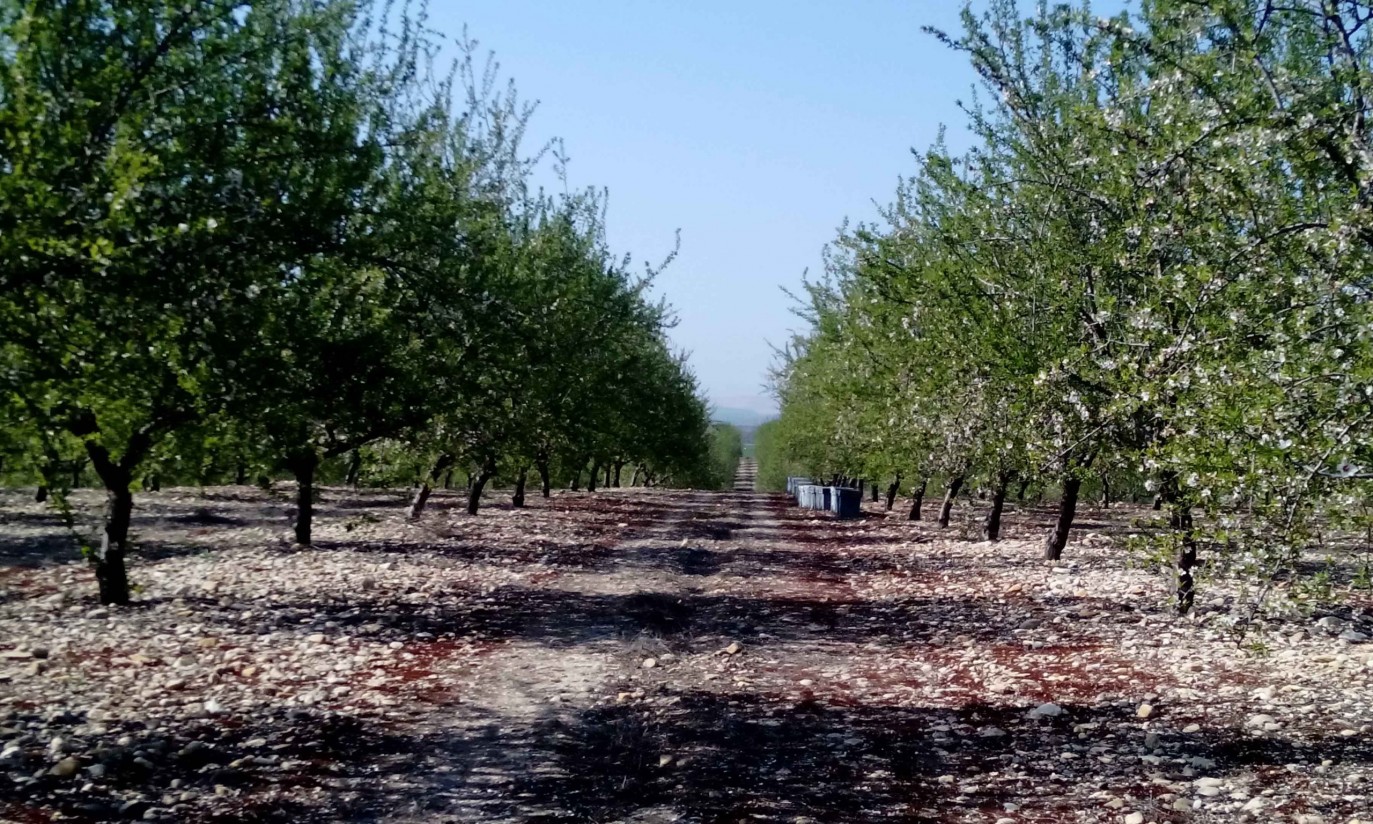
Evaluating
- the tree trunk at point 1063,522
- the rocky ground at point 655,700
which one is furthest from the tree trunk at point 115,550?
the tree trunk at point 1063,522

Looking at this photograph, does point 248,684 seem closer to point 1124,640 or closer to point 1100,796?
point 1100,796

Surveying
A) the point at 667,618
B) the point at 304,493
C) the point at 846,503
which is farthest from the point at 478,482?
the point at 667,618

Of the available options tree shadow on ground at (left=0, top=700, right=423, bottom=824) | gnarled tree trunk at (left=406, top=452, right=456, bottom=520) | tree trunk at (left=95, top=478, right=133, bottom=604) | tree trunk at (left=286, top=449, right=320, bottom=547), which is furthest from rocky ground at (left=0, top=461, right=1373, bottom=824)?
gnarled tree trunk at (left=406, top=452, right=456, bottom=520)

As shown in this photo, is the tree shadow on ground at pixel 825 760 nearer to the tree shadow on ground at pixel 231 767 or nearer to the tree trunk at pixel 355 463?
the tree shadow on ground at pixel 231 767

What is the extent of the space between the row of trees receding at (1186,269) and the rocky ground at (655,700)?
1504 millimetres

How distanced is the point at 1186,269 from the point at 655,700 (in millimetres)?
6359

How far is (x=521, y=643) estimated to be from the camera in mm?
12469

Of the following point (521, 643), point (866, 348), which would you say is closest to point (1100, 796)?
point (521, 643)

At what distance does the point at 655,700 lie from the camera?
9.90 metres

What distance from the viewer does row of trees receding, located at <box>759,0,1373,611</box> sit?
734 centimetres

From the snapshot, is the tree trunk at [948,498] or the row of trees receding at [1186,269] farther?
the tree trunk at [948,498]

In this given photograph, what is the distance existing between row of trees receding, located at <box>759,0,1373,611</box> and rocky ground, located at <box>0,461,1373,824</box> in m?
1.50

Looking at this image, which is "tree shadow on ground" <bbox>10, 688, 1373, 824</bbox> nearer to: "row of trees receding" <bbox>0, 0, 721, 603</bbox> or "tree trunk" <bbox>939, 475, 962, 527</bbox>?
"row of trees receding" <bbox>0, 0, 721, 603</bbox>

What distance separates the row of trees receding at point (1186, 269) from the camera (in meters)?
7.34
